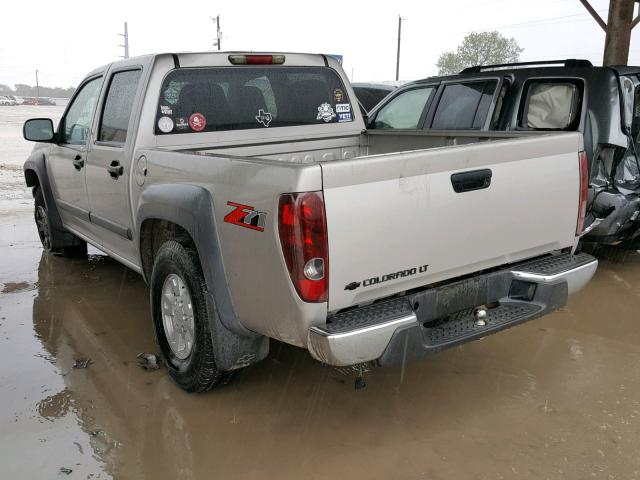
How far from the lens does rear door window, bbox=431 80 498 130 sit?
581 cm

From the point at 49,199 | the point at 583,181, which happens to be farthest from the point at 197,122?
the point at 49,199

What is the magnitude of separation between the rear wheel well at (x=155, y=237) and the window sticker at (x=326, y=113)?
1.57 metres

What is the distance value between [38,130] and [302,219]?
3516 millimetres

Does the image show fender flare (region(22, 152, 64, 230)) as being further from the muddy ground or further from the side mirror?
the muddy ground

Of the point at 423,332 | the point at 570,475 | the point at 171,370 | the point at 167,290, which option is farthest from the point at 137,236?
the point at 570,475

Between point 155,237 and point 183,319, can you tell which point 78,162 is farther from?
point 183,319

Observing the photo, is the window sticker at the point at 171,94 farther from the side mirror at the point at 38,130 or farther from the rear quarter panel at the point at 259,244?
the side mirror at the point at 38,130

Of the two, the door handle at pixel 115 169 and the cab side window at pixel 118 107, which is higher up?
the cab side window at pixel 118 107

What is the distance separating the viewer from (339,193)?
2.41 meters

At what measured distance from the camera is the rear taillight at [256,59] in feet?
13.3

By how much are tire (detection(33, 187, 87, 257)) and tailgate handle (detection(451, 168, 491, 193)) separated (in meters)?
4.20

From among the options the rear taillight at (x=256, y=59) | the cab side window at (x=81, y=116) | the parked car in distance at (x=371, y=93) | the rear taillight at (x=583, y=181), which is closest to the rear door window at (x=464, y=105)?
the rear taillight at (x=256, y=59)

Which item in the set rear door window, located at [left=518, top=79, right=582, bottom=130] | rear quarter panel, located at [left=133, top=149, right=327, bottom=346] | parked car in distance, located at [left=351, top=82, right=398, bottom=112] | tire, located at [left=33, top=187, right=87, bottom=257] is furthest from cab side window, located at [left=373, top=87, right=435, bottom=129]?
parked car in distance, located at [left=351, top=82, right=398, bottom=112]

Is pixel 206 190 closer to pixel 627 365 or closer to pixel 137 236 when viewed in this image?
pixel 137 236
